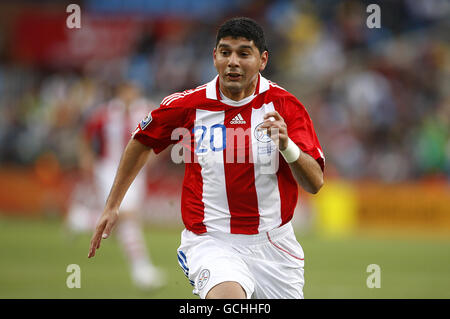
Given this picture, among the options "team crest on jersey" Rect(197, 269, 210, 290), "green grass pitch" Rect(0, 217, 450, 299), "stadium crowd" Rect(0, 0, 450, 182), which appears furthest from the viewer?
"stadium crowd" Rect(0, 0, 450, 182)

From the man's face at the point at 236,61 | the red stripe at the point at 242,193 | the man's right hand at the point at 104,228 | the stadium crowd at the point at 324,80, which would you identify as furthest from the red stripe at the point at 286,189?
the stadium crowd at the point at 324,80

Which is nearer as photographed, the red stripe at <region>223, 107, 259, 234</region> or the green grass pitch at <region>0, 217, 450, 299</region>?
the red stripe at <region>223, 107, 259, 234</region>

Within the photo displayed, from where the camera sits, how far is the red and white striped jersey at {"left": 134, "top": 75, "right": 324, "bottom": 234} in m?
5.54

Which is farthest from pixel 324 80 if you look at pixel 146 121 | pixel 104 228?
pixel 104 228

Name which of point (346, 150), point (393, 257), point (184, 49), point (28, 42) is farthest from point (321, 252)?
point (28, 42)

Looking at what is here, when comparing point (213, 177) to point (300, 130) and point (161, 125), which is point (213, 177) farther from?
point (300, 130)

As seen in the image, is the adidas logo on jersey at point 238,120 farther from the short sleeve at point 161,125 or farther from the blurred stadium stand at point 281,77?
the blurred stadium stand at point 281,77

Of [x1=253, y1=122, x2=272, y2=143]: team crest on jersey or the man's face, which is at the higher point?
the man's face

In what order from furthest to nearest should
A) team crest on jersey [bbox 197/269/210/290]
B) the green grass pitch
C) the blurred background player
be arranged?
1. the blurred background player
2. the green grass pitch
3. team crest on jersey [bbox 197/269/210/290]

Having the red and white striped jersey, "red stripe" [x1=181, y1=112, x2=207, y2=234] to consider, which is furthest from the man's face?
"red stripe" [x1=181, y1=112, x2=207, y2=234]

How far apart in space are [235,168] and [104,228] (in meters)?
1.03

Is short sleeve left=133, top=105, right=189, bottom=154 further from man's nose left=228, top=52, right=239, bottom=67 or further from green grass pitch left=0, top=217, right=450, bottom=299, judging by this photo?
green grass pitch left=0, top=217, right=450, bottom=299

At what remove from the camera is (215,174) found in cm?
559
